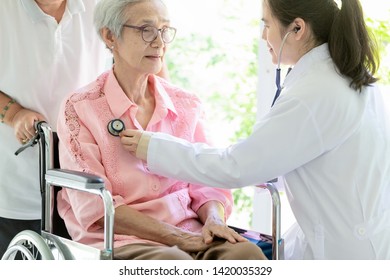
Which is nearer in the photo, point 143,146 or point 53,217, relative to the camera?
point 143,146

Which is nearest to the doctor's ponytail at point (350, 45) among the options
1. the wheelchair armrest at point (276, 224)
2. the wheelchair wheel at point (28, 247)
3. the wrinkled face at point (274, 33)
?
the wrinkled face at point (274, 33)

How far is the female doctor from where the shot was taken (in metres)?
2.27

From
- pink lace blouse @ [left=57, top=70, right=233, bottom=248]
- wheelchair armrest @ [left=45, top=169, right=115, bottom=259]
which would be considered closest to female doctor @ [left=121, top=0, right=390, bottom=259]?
pink lace blouse @ [left=57, top=70, right=233, bottom=248]

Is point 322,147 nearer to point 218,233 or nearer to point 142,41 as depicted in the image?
point 218,233

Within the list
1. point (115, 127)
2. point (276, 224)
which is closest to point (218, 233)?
point (276, 224)

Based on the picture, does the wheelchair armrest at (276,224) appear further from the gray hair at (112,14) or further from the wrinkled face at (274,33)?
the gray hair at (112,14)

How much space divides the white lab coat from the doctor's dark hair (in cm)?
4

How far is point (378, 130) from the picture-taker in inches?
92.8

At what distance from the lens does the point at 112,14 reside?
2.57m

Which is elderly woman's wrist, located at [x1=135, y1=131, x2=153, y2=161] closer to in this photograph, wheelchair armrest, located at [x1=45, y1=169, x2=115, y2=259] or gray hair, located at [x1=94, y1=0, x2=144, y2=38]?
wheelchair armrest, located at [x1=45, y1=169, x2=115, y2=259]

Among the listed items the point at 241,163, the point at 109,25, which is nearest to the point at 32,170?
the point at 109,25

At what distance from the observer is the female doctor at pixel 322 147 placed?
227cm

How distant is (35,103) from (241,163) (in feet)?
2.77

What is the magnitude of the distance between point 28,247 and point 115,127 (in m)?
0.50
